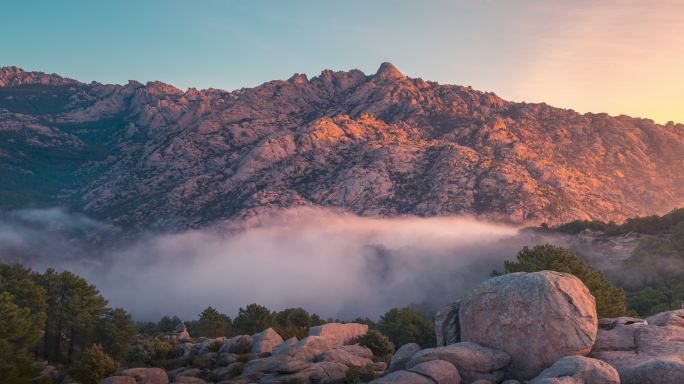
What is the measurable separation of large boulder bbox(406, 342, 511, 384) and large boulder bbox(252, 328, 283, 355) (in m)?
22.6

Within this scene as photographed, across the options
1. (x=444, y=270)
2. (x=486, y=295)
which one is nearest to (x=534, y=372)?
(x=486, y=295)

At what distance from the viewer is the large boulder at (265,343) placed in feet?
145

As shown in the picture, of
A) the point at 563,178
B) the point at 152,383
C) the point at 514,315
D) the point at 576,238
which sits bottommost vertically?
the point at 152,383

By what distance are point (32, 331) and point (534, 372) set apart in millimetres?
45919

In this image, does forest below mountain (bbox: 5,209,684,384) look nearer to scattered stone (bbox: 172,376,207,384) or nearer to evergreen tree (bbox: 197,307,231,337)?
evergreen tree (bbox: 197,307,231,337)

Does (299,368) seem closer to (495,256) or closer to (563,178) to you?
(495,256)

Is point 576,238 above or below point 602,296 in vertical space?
above

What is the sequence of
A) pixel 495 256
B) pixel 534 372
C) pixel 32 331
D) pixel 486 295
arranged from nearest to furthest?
pixel 534 372
pixel 486 295
pixel 32 331
pixel 495 256

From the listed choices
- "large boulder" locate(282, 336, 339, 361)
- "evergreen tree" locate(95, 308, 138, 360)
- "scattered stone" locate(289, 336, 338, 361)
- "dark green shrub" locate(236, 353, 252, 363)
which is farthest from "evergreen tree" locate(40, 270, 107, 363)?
"scattered stone" locate(289, 336, 338, 361)

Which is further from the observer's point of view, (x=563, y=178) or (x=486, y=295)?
(x=563, y=178)

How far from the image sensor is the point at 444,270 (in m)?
187

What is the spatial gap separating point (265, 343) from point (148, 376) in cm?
1158

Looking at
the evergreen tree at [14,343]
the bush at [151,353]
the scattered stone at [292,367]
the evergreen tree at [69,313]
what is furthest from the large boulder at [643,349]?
the evergreen tree at [69,313]

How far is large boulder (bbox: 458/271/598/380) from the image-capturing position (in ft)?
77.9
